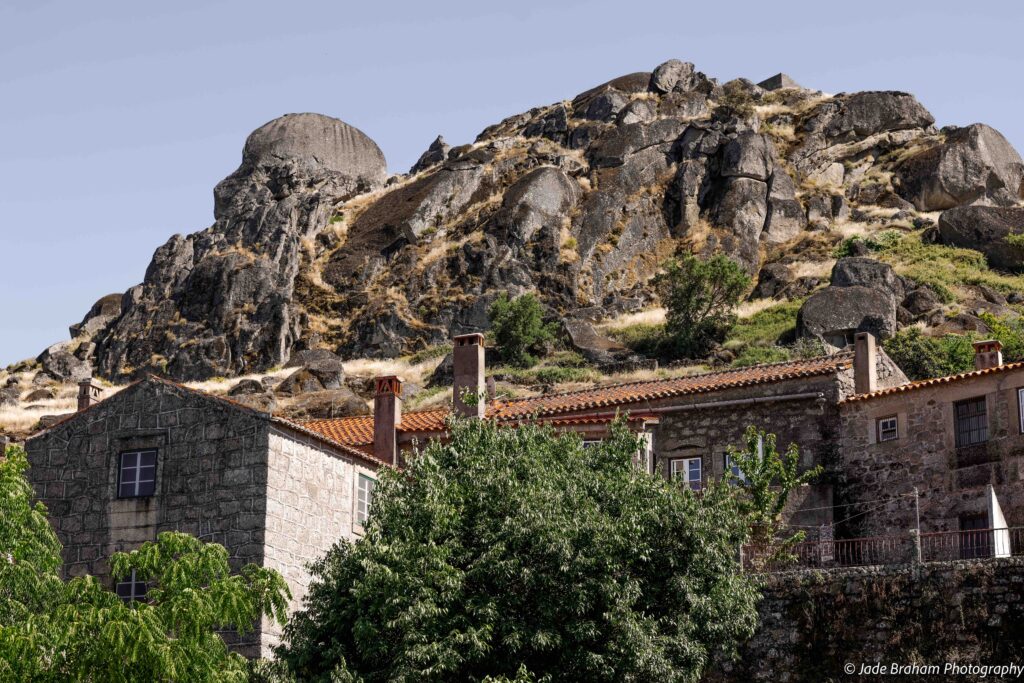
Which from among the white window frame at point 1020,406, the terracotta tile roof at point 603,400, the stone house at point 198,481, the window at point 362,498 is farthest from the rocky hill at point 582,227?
the stone house at point 198,481

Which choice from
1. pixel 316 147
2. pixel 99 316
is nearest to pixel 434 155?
pixel 316 147

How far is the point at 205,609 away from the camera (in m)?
22.8

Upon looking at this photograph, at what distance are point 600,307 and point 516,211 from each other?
33.5ft

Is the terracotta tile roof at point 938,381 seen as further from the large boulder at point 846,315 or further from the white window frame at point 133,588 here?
the large boulder at point 846,315

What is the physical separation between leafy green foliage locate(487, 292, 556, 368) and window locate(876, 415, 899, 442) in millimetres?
35617

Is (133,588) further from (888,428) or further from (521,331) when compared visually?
(521,331)

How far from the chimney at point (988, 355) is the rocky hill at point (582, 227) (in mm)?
30464

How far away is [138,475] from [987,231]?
63.9 meters

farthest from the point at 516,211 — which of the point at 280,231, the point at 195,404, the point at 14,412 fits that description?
the point at 195,404

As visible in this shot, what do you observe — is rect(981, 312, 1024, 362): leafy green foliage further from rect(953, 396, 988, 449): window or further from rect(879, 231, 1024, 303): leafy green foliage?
rect(953, 396, 988, 449): window

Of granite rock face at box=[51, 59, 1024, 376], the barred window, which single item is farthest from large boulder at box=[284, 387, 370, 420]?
the barred window

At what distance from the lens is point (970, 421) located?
36031 millimetres

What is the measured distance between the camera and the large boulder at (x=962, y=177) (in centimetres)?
9200

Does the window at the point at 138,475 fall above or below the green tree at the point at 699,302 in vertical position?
below
